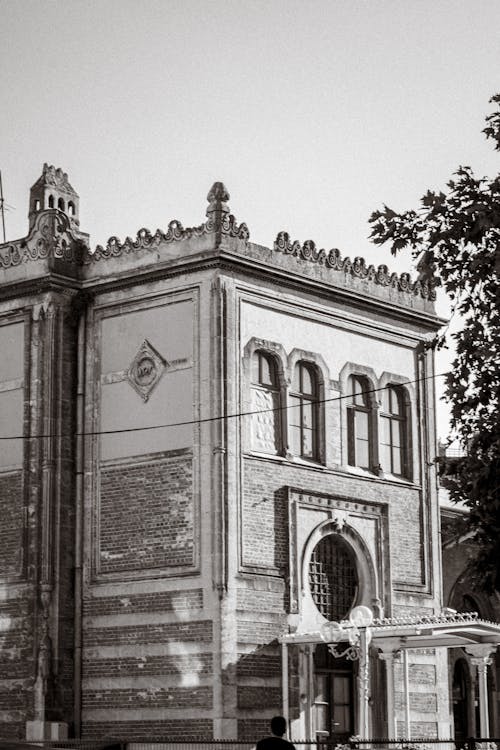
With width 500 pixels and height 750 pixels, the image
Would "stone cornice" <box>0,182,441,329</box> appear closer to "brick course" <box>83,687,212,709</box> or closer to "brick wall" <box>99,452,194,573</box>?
"brick wall" <box>99,452,194,573</box>

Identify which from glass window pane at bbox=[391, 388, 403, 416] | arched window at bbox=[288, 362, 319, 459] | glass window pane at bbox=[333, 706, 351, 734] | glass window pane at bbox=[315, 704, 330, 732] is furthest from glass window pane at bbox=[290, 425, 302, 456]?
glass window pane at bbox=[333, 706, 351, 734]

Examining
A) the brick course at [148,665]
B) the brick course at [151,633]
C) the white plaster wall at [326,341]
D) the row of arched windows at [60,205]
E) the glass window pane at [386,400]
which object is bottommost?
the brick course at [148,665]

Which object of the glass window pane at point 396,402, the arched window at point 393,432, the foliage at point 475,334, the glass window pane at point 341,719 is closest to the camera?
the foliage at point 475,334

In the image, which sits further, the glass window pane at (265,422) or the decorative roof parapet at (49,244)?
the decorative roof parapet at (49,244)

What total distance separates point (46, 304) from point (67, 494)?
4.04 metres

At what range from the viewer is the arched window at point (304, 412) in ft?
108

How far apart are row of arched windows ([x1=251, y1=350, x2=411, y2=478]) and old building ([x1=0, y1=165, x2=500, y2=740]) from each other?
0.18 ft

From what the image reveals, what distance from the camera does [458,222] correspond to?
2019cm

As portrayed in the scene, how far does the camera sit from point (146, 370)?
32375 millimetres

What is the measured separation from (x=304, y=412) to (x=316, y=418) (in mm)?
366

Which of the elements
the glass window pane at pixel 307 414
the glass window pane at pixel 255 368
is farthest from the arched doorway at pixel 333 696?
the glass window pane at pixel 255 368

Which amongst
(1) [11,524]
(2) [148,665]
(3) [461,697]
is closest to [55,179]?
(1) [11,524]

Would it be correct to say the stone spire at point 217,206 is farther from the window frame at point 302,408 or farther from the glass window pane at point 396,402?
the glass window pane at point 396,402

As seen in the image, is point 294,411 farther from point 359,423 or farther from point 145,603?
point 145,603
